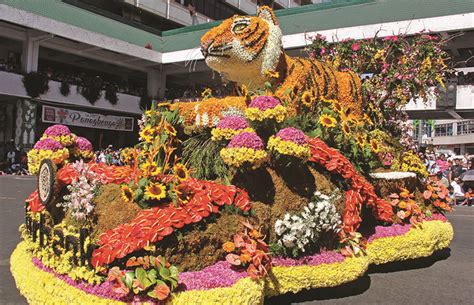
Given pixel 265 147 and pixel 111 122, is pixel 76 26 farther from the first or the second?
pixel 265 147

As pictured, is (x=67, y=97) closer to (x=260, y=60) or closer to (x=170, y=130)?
(x=260, y=60)

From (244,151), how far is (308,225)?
0.99 meters

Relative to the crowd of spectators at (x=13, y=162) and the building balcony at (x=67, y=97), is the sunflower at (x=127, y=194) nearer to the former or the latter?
the crowd of spectators at (x=13, y=162)

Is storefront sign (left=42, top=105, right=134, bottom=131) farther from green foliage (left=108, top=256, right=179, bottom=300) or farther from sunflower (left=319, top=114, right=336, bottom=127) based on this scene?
green foliage (left=108, top=256, right=179, bottom=300)

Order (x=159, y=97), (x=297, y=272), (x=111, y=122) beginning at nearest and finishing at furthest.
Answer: (x=297, y=272) < (x=111, y=122) < (x=159, y=97)

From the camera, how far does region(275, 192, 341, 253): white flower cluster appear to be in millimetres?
3918

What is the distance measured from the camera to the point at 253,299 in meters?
3.19

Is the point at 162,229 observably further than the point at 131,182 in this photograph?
No

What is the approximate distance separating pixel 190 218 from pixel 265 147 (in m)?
1.25

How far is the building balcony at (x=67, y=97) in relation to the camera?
62.7ft

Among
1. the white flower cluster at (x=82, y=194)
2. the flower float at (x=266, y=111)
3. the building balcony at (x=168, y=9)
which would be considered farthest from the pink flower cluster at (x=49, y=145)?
the building balcony at (x=168, y=9)

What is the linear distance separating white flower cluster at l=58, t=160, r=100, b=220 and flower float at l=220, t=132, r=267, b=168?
1.16 meters

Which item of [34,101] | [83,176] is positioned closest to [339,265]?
[83,176]

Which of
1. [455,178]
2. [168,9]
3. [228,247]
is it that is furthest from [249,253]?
[168,9]
